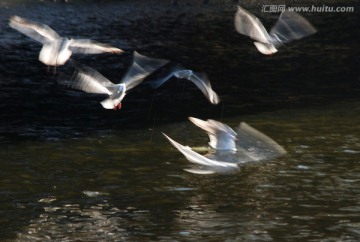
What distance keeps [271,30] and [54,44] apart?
349cm

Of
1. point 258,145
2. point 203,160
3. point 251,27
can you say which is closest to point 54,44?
point 203,160

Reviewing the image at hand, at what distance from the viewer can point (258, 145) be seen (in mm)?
15602

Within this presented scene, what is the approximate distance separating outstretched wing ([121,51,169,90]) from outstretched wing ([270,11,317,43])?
179 centimetres

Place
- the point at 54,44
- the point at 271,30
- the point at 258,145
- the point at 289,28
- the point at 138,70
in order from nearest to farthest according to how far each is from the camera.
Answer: the point at 54,44
the point at 138,70
the point at 271,30
the point at 289,28
the point at 258,145

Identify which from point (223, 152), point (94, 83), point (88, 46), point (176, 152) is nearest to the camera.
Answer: point (88, 46)

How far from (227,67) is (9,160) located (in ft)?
39.4

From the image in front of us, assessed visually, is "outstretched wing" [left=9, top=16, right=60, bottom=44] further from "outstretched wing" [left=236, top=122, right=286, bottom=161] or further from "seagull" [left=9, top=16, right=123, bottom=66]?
"outstretched wing" [left=236, top=122, right=286, bottom=161]

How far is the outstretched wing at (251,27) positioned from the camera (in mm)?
13721

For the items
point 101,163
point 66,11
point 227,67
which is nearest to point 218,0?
point 66,11

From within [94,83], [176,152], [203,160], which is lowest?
[176,152]

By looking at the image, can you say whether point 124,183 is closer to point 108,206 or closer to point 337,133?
point 108,206

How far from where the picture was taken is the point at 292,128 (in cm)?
1738

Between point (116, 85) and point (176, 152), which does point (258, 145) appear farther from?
point (116, 85)

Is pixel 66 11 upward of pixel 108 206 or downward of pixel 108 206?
upward
